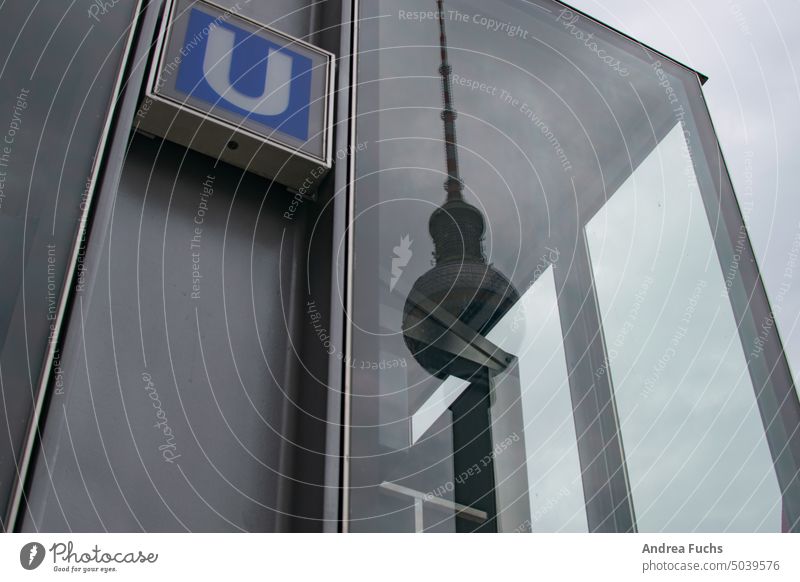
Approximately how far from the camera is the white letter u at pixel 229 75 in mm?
1143

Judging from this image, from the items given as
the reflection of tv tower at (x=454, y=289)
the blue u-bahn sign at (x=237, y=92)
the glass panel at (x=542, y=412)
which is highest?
the blue u-bahn sign at (x=237, y=92)

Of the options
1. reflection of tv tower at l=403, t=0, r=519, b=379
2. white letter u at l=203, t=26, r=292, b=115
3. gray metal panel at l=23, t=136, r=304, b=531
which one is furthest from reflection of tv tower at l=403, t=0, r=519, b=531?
white letter u at l=203, t=26, r=292, b=115

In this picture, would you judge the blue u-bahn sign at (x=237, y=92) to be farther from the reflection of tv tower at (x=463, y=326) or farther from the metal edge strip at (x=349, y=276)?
the reflection of tv tower at (x=463, y=326)

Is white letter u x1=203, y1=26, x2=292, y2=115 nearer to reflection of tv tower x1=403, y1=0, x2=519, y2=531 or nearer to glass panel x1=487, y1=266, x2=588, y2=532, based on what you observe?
reflection of tv tower x1=403, y1=0, x2=519, y2=531

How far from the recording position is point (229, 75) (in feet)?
3.80

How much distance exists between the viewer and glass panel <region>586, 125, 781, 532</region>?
4.18 ft

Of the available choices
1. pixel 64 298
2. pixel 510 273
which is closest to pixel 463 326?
pixel 510 273

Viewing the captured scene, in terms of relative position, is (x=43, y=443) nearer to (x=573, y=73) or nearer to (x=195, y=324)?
(x=195, y=324)

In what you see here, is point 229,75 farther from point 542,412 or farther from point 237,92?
point 542,412

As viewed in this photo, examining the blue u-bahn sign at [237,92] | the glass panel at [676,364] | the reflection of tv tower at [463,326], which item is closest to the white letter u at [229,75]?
the blue u-bahn sign at [237,92]

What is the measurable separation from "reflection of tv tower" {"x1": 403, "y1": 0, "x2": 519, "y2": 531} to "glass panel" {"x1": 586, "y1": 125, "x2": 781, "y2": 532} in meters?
0.28

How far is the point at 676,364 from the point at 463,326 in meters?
0.48

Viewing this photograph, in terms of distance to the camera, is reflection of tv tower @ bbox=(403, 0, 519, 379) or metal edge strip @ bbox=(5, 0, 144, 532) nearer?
metal edge strip @ bbox=(5, 0, 144, 532)

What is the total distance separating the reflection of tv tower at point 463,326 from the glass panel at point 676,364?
0.28 m
